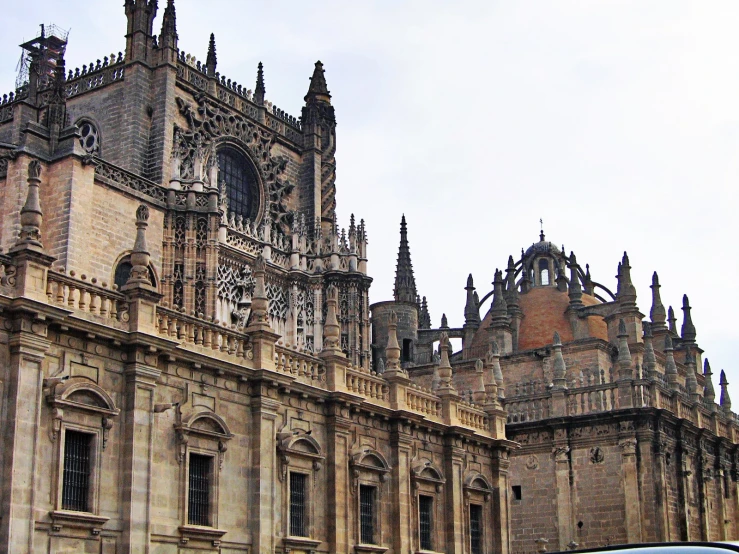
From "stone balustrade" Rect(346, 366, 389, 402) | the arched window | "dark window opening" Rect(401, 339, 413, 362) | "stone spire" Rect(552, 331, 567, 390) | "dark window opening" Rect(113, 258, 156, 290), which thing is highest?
the arched window

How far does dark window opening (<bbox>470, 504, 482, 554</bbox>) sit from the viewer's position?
30.1 m

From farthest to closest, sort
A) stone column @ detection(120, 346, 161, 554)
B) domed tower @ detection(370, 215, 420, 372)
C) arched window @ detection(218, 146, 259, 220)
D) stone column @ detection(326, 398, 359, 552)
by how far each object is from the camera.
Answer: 1. domed tower @ detection(370, 215, 420, 372)
2. arched window @ detection(218, 146, 259, 220)
3. stone column @ detection(326, 398, 359, 552)
4. stone column @ detection(120, 346, 161, 554)

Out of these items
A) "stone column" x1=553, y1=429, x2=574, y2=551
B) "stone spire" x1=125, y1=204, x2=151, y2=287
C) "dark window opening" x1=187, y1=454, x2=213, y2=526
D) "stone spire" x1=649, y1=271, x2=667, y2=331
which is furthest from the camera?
"stone spire" x1=649, y1=271, x2=667, y2=331

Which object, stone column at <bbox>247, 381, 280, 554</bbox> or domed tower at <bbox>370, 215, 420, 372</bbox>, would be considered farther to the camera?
domed tower at <bbox>370, 215, 420, 372</bbox>

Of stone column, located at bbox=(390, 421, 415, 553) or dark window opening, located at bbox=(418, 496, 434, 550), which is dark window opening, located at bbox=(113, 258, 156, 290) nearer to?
stone column, located at bbox=(390, 421, 415, 553)

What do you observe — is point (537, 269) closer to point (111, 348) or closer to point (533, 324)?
point (533, 324)

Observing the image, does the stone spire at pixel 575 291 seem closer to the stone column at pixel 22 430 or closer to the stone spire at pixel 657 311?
the stone spire at pixel 657 311

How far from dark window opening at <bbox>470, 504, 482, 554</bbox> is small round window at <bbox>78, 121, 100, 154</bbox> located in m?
19.3

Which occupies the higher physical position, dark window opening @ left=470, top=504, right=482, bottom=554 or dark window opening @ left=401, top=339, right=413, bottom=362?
dark window opening @ left=401, top=339, right=413, bottom=362

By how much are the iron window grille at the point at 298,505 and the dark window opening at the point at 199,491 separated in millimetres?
2806

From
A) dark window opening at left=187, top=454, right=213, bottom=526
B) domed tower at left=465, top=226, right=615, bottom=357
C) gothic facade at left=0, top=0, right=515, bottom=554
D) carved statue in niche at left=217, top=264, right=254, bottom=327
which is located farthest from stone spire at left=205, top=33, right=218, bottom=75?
dark window opening at left=187, top=454, right=213, bottom=526

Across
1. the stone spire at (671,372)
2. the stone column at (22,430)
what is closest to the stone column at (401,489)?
the stone column at (22,430)

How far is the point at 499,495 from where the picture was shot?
102 ft

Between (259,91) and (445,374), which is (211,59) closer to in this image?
(259,91)
